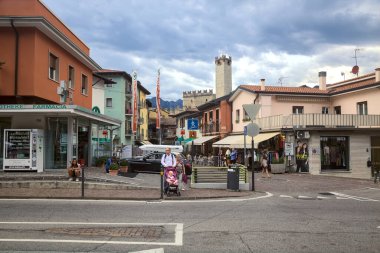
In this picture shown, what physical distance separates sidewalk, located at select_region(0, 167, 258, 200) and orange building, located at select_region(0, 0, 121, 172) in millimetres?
1356

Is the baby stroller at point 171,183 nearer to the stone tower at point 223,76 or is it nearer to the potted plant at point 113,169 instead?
the potted plant at point 113,169

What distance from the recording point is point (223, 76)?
204ft

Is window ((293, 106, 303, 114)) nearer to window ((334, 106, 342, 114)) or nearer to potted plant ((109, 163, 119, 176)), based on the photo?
window ((334, 106, 342, 114))

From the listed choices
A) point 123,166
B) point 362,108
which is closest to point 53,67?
point 123,166

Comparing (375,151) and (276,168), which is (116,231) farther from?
(375,151)

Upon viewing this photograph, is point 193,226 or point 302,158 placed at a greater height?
point 302,158

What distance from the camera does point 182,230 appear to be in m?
8.41

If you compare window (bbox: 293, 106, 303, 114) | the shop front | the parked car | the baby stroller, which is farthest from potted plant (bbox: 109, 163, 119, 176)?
window (bbox: 293, 106, 303, 114)

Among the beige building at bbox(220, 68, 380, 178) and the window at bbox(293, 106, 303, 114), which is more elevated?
the window at bbox(293, 106, 303, 114)

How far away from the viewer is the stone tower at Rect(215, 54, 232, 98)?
204ft

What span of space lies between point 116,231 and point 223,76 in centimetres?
5527

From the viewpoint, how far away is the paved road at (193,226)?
22.9 ft

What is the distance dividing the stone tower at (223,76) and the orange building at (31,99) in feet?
139

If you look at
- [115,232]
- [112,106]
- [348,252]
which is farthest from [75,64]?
[112,106]
